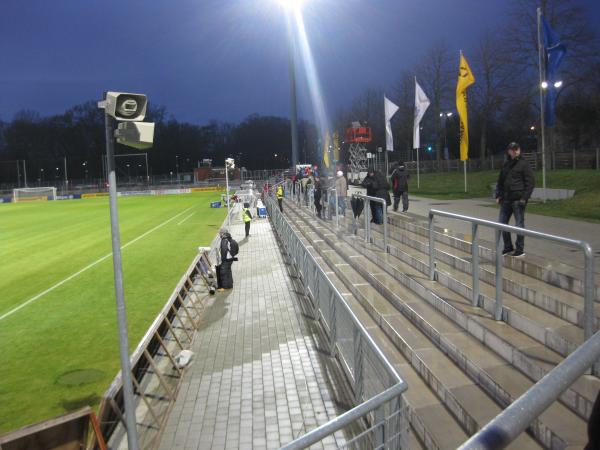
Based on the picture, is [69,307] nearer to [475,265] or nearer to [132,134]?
[132,134]

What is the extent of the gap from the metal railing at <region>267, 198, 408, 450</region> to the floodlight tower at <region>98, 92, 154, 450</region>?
2.03m

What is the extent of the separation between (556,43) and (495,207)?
19.1 feet

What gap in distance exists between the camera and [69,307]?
496 inches

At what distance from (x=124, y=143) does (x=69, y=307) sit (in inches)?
351

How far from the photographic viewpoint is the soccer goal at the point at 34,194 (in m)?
72.2

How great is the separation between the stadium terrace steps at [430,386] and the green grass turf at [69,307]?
13.1 ft

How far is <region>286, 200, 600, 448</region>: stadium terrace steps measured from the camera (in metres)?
4.09

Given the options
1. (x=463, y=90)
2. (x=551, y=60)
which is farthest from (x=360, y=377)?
(x=463, y=90)

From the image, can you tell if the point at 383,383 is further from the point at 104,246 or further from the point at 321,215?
the point at 104,246

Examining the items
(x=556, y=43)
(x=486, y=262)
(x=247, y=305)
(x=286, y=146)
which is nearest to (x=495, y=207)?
(x=556, y=43)

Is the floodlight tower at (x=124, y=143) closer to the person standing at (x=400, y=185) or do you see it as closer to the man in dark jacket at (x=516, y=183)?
the man in dark jacket at (x=516, y=183)

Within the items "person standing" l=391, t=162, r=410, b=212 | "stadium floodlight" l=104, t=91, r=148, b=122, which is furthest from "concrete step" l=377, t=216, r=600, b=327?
"person standing" l=391, t=162, r=410, b=212

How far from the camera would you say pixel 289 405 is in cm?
638

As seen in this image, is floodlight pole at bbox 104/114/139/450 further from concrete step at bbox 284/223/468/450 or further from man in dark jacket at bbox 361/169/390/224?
man in dark jacket at bbox 361/169/390/224
